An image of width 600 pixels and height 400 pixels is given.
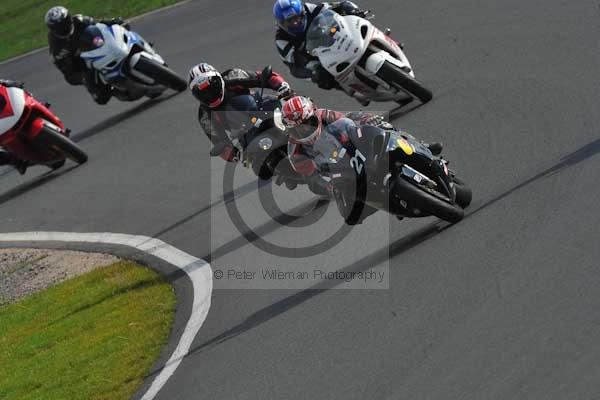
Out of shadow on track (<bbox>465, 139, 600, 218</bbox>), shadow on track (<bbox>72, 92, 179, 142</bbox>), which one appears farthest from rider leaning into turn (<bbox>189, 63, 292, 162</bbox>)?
shadow on track (<bbox>72, 92, 179, 142</bbox>)

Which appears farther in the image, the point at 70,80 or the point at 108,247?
the point at 70,80

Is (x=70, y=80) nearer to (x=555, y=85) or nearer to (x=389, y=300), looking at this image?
(x=555, y=85)

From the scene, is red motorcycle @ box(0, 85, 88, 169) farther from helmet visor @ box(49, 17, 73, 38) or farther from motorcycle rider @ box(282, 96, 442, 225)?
motorcycle rider @ box(282, 96, 442, 225)

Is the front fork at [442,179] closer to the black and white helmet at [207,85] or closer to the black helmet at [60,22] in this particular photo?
the black and white helmet at [207,85]

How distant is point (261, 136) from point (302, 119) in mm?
2326

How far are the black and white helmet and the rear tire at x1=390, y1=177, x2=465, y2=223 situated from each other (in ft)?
11.7

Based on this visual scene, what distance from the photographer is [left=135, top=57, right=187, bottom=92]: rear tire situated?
59.3 feet

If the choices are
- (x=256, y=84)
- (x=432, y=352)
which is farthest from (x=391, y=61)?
(x=432, y=352)

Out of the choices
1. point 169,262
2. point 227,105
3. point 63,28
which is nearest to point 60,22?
point 63,28

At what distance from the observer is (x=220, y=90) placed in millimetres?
12688

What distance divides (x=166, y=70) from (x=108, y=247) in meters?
5.69

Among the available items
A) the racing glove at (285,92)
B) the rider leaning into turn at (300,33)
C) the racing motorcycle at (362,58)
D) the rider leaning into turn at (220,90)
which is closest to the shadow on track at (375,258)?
the racing glove at (285,92)

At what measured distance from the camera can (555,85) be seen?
41.8 ft

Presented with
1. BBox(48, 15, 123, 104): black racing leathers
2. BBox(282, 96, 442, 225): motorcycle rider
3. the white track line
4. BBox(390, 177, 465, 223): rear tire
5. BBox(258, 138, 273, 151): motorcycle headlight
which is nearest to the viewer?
the white track line
